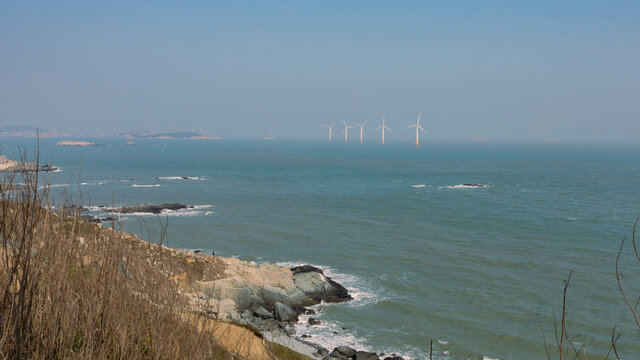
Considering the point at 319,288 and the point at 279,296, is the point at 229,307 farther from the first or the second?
the point at 319,288

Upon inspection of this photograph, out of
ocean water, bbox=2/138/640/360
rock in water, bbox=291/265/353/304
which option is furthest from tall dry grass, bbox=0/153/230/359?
rock in water, bbox=291/265/353/304

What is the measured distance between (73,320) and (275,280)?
22349 millimetres

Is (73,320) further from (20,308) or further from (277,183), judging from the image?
Answer: (277,183)

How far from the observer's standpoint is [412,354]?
2081 centimetres

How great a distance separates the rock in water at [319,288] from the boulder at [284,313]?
268 centimetres

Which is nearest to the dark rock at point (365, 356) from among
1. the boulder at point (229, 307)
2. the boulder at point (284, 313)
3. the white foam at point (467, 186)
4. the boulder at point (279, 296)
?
the boulder at point (284, 313)

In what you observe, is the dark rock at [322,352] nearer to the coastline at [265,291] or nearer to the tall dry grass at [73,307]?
the coastline at [265,291]

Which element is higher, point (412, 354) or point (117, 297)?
point (117, 297)

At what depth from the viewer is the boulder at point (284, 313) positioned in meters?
23.9

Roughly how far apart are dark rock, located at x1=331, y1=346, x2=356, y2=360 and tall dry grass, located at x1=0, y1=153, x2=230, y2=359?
14564mm

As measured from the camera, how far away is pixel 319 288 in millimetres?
28172

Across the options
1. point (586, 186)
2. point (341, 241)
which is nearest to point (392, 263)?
point (341, 241)

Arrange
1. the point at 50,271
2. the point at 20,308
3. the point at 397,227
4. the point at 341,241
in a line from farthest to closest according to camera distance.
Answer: the point at 397,227, the point at 341,241, the point at 50,271, the point at 20,308

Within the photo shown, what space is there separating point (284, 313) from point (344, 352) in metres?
4.90
